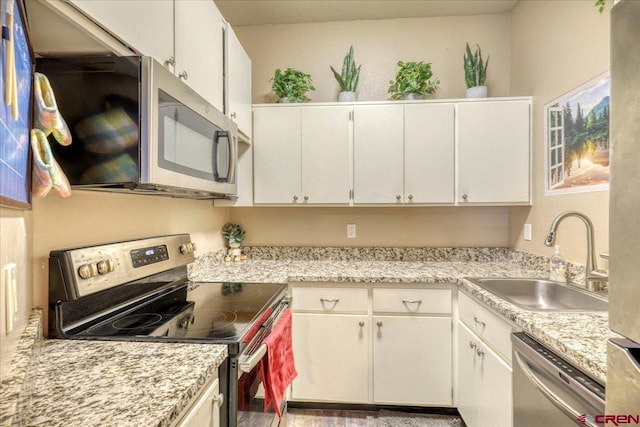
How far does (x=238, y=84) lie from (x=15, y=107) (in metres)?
1.44

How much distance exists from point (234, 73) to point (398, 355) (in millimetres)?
1986

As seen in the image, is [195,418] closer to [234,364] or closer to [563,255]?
[234,364]

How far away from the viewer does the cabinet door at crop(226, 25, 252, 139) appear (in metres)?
1.85

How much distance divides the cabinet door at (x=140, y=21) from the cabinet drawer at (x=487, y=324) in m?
1.71

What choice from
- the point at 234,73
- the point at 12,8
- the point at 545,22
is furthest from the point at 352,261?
the point at 12,8

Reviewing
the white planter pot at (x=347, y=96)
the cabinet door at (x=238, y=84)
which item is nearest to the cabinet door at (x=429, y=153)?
the white planter pot at (x=347, y=96)

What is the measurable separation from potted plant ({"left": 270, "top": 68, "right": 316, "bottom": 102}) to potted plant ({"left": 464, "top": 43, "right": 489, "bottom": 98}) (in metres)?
1.15

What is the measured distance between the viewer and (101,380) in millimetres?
737

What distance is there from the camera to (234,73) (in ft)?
6.31

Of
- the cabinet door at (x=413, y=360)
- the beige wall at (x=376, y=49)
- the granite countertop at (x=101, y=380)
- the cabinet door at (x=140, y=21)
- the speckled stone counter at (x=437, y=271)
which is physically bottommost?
the cabinet door at (x=413, y=360)

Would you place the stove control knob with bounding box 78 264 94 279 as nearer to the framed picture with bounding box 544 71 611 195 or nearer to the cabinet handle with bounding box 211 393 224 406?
the cabinet handle with bounding box 211 393 224 406

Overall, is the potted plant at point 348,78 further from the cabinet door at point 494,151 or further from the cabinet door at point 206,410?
the cabinet door at point 206,410

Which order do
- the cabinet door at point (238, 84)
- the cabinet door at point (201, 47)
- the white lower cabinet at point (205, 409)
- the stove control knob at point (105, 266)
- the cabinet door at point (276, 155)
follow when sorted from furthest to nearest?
1. the cabinet door at point (276, 155)
2. the cabinet door at point (238, 84)
3. the cabinet door at point (201, 47)
4. the stove control knob at point (105, 266)
5. the white lower cabinet at point (205, 409)

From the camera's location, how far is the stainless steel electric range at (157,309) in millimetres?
987
